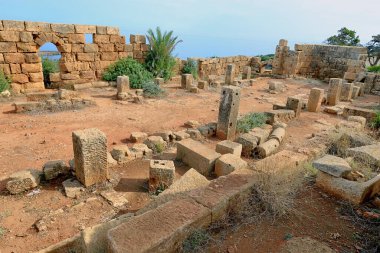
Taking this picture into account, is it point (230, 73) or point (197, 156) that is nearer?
point (197, 156)

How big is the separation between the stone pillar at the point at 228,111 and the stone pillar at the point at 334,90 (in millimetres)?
5747

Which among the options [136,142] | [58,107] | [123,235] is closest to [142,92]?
[58,107]

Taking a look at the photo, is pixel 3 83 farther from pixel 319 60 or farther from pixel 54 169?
pixel 319 60

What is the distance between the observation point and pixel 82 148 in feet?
14.1

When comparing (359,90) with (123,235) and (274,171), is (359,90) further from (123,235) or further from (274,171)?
(123,235)

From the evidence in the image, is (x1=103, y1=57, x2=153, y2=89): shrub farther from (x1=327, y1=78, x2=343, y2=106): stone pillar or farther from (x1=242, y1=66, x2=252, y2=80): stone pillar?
(x1=327, y1=78, x2=343, y2=106): stone pillar

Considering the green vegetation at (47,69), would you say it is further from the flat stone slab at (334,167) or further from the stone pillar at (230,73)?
the flat stone slab at (334,167)

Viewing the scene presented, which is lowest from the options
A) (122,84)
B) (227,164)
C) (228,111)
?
(227,164)

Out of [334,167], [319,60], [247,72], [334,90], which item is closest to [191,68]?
[247,72]

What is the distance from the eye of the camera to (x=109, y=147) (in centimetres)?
608

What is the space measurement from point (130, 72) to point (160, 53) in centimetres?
194

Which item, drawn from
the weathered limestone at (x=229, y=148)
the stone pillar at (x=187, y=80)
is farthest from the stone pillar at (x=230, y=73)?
the weathered limestone at (x=229, y=148)

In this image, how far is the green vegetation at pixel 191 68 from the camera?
14.5 meters

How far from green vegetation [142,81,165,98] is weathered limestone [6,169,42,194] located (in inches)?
253
